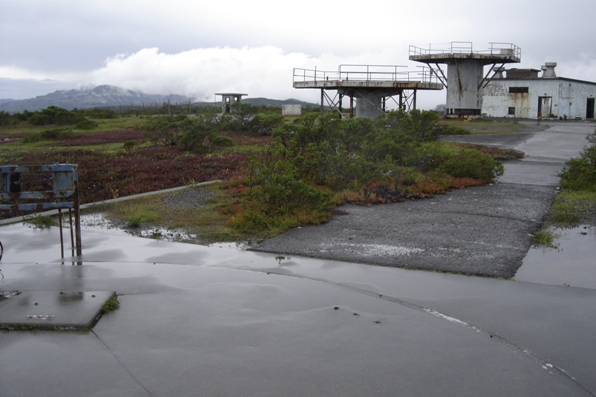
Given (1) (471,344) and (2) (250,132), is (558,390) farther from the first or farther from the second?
(2) (250,132)

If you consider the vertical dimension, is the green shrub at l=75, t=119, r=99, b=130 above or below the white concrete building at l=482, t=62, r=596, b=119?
below

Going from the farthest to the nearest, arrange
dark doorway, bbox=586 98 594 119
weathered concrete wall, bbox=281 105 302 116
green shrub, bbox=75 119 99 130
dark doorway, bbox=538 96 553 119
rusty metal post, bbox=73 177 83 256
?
1. weathered concrete wall, bbox=281 105 302 116
2. dark doorway, bbox=586 98 594 119
3. dark doorway, bbox=538 96 553 119
4. green shrub, bbox=75 119 99 130
5. rusty metal post, bbox=73 177 83 256

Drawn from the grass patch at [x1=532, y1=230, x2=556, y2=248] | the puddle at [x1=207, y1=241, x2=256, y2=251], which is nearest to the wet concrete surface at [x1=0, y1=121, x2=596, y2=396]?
the puddle at [x1=207, y1=241, x2=256, y2=251]

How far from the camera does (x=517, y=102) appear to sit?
190 feet

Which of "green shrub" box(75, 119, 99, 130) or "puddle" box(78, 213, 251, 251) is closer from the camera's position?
"puddle" box(78, 213, 251, 251)

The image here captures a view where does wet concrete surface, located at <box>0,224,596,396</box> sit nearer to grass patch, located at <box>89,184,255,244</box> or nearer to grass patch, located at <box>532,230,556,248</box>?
grass patch, located at <box>89,184,255,244</box>

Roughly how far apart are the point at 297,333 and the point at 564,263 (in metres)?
4.25

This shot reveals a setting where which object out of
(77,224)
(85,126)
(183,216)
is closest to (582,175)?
(183,216)

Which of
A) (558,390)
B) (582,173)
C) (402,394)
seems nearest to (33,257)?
(402,394)

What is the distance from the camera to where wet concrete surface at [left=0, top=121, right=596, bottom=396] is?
4.30 meters

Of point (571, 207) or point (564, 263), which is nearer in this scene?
point (564, 263)

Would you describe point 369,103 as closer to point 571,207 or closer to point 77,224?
point 571,207

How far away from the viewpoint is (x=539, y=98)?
5681 centimetres

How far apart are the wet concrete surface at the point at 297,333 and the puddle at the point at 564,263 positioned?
0.05 m
